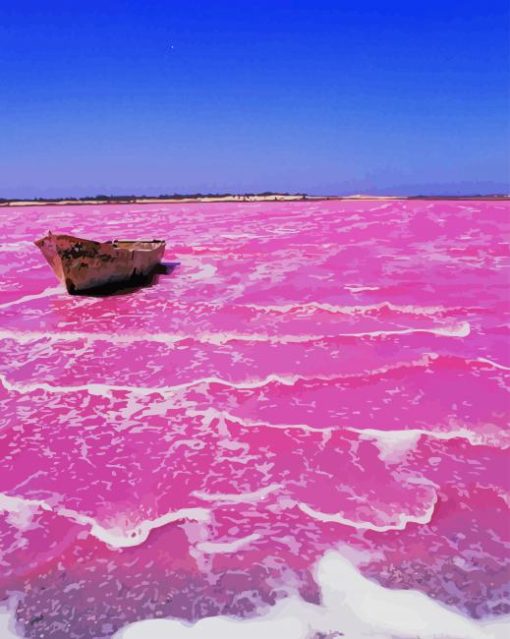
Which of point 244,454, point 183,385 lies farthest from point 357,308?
point 244,454

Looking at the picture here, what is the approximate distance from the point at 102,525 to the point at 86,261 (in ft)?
33.2

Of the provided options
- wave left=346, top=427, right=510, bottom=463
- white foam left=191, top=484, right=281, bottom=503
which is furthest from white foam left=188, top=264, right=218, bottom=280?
white foam left=191, top=484, right=281, bottom=503

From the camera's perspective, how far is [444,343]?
31.7 feet

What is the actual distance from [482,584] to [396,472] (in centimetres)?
165

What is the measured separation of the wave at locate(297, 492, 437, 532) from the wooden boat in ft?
33.7

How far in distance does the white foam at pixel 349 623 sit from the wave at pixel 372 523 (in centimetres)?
76

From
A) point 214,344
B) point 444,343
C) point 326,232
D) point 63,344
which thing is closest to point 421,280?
point 444,343

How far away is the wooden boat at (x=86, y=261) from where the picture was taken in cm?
1327

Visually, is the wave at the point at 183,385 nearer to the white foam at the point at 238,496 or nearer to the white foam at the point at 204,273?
the white foam at the point at 238,496

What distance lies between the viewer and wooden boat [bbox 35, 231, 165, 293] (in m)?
13.3

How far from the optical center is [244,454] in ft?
19.3

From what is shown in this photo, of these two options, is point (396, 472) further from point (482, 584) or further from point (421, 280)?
point (421, 280)

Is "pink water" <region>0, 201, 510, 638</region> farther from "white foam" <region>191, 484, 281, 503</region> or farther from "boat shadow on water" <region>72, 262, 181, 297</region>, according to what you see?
"boat shadow on water" <region>72, 262, 181, 297</region>

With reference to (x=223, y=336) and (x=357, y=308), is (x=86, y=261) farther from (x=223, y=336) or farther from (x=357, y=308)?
(x=357, y=308)
